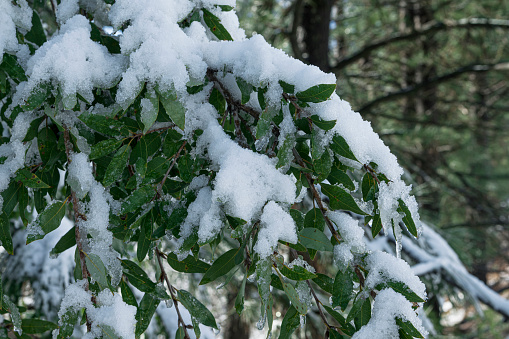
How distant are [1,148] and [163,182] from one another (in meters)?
0.37

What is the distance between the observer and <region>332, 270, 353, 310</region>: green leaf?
0.63 meters

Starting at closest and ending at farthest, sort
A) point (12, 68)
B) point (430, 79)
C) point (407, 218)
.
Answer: point (407, 218), point (12, 68), point (430, 79)

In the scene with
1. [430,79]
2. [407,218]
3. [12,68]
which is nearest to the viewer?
[407,218]

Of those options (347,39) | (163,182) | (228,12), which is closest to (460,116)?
(347,39)

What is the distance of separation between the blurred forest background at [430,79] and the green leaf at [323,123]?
1.98 metres

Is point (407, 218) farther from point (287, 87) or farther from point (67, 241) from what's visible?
point (67, 241)

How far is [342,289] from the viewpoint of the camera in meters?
0.64

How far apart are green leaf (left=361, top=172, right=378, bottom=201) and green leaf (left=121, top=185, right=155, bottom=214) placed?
355 millimetres

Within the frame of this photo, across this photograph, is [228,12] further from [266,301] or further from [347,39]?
[347,39]

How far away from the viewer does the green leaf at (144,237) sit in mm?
682

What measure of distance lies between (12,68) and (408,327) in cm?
83

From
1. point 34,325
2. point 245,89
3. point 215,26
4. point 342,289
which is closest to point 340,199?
point 342,289

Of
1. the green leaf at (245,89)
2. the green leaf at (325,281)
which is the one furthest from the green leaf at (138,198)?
the green leaf at (325,281)

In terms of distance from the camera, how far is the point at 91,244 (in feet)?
2.35
